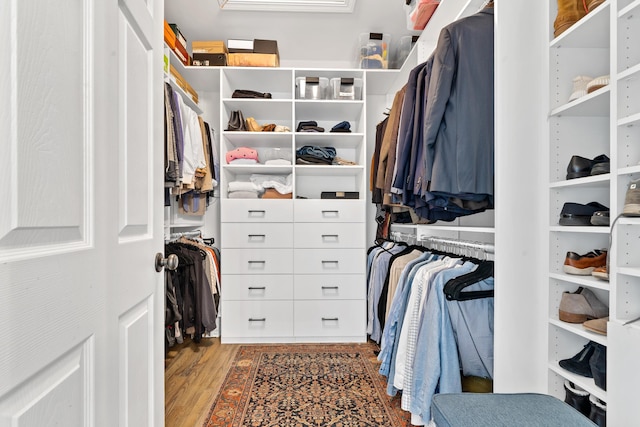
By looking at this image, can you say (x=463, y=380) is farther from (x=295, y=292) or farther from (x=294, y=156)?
(x=294, y=156)

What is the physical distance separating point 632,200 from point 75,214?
1.26 metres

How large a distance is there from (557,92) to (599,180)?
15.9 inches

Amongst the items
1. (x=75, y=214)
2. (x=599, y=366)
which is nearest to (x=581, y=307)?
(x=599, y=366)

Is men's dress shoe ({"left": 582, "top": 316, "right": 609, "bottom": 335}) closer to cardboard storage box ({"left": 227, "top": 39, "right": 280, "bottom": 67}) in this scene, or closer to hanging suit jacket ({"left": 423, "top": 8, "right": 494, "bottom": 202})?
hanging suit jacket ({"left": 423, "top": 8, "right": 494, "bottom": 202})

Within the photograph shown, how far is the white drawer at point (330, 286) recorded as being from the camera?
2.87m

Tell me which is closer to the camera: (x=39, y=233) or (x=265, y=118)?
(x=39, y=233)

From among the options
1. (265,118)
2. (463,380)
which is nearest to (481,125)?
(463,380)

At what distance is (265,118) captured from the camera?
130 inches

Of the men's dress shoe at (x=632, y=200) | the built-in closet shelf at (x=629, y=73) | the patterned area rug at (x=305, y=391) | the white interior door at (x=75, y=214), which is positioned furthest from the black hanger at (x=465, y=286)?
the white interior door at (x=75, y=214)

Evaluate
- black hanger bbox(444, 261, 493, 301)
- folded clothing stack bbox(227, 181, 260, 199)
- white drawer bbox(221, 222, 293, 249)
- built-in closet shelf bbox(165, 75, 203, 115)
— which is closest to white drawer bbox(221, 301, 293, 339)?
white drawer bbox(221, 222, 293, 249)

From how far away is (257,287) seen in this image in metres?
2.86

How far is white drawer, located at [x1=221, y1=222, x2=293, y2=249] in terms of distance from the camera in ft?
9.34

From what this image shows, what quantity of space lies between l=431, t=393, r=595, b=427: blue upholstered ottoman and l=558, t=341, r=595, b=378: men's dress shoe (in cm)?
34

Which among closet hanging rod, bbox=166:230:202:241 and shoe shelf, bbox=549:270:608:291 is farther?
closet hanging rod, bbox=166:230:202:241
